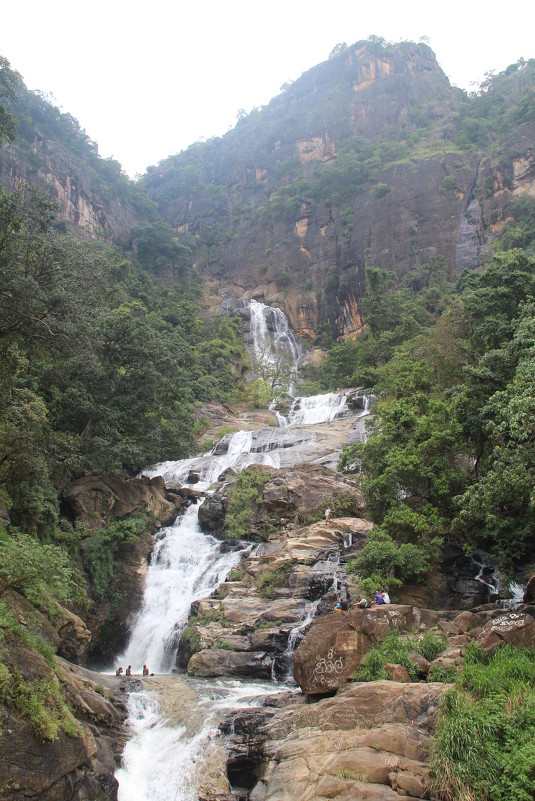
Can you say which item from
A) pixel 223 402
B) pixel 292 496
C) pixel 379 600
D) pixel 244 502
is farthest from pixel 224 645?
pixel 223 402

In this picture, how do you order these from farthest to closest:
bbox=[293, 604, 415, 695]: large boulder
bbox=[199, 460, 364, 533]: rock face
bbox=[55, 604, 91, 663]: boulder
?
bbox=[199, 460, 364, 533]: rock face
bbox=[55, 604, 91, 663]: boulder
bbox=[293, 604, 415, 695]: large boulder

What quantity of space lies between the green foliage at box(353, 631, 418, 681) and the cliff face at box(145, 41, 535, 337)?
40.1m

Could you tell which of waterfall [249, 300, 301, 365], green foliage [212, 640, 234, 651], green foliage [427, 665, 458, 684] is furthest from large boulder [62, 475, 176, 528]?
waterfall [249, 300, 301, 365]

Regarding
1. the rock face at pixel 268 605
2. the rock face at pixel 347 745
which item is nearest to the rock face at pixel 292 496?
the rock face at pixel 268 605

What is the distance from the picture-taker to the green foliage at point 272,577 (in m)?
16.4

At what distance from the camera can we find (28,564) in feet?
28.3

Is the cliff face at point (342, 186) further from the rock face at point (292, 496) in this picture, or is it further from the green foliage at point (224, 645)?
the green foliage at point (224, 645)

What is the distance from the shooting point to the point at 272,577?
16656mm

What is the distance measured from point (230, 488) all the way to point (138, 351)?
724cm

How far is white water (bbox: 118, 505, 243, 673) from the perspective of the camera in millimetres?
16656

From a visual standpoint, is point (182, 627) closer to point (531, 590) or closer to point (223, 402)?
point (531, 590)

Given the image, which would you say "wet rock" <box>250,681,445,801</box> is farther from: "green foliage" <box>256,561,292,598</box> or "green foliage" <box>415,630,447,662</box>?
"green foliage" <box>256,561,292,598</box>

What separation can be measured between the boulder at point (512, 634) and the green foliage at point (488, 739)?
3.27 ft

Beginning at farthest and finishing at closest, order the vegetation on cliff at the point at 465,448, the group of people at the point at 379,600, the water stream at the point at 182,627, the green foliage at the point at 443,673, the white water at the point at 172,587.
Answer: the white water at the point at 172,587, the group of people at the point at 379,600, the vegetation on cliff at the point at 465,448, the water stream at the point at 182,627, the green foliage at the point at 443,673
